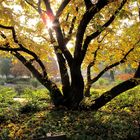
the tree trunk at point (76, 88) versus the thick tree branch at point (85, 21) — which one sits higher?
the thick tree branch at point (85, 21)

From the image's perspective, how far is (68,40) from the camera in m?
10.6

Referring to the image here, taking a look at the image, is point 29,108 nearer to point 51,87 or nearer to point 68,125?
point 51,87

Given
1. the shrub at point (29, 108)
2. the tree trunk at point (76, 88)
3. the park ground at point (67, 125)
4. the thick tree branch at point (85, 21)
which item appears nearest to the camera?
the park ground at point (67, 125)

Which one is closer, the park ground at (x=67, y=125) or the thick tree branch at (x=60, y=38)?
the park ground at (x=67, y=125)

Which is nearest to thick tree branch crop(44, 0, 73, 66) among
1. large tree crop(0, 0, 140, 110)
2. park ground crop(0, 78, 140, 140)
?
large tree crop(0, 0, 140, 110)

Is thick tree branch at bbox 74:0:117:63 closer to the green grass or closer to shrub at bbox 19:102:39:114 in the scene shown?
the green grass

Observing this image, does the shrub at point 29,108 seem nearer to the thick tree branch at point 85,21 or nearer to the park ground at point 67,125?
the park ground at point 67,125

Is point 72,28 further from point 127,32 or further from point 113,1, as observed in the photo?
point 113,1

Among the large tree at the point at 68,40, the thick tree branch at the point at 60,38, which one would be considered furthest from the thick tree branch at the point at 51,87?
the thick tree branch at the point at 60,38

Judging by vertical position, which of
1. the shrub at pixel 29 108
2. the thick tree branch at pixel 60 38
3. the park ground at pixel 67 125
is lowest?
the park ground at pixel 67 125

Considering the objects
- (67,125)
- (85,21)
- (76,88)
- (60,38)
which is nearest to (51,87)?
(76,88)

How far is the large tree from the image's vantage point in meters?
9.11

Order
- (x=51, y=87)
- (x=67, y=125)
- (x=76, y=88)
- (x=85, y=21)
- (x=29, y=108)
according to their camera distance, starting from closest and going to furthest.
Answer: (x=67, y=125) < (x=85, y=21) < (x=76, y=88) < (x=29, y=108) < (x=51, y=87)

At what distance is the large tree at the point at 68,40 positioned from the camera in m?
9.11
